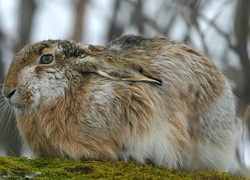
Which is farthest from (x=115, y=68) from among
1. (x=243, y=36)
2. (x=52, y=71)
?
(x=243, y=36)

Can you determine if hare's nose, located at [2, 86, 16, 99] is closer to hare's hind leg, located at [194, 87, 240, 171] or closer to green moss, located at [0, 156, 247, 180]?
green moss, located at [0, 156, 247, 180]

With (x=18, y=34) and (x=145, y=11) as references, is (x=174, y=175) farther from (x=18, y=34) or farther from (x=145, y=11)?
(x=18, y=34)

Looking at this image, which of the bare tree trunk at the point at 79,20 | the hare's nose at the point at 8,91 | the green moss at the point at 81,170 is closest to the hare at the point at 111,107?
the hare's nose at the point at 8,91

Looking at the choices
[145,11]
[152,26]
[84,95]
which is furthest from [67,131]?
[145,11]

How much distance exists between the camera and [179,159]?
6.52 m

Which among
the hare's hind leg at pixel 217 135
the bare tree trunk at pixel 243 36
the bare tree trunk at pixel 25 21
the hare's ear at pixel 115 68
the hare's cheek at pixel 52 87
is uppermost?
the bare tree trunk at pixel 25 21

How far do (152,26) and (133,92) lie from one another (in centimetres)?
402

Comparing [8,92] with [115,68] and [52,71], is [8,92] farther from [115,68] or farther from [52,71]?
[115,68]

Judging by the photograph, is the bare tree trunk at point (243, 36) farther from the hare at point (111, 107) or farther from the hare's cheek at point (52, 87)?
the hare's cheek at point (52, 87)

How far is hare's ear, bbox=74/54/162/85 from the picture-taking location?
252 inches

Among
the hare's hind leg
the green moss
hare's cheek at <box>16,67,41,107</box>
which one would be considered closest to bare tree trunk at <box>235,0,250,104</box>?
the hare's hind leg

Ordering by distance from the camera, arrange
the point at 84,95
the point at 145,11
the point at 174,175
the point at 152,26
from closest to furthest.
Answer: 1. the point at 174,175
2. the point at 84,95
3. the point at 152,26
4. the point at 145,11

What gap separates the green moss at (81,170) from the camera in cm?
549

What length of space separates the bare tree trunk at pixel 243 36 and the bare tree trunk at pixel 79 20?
2.92m
